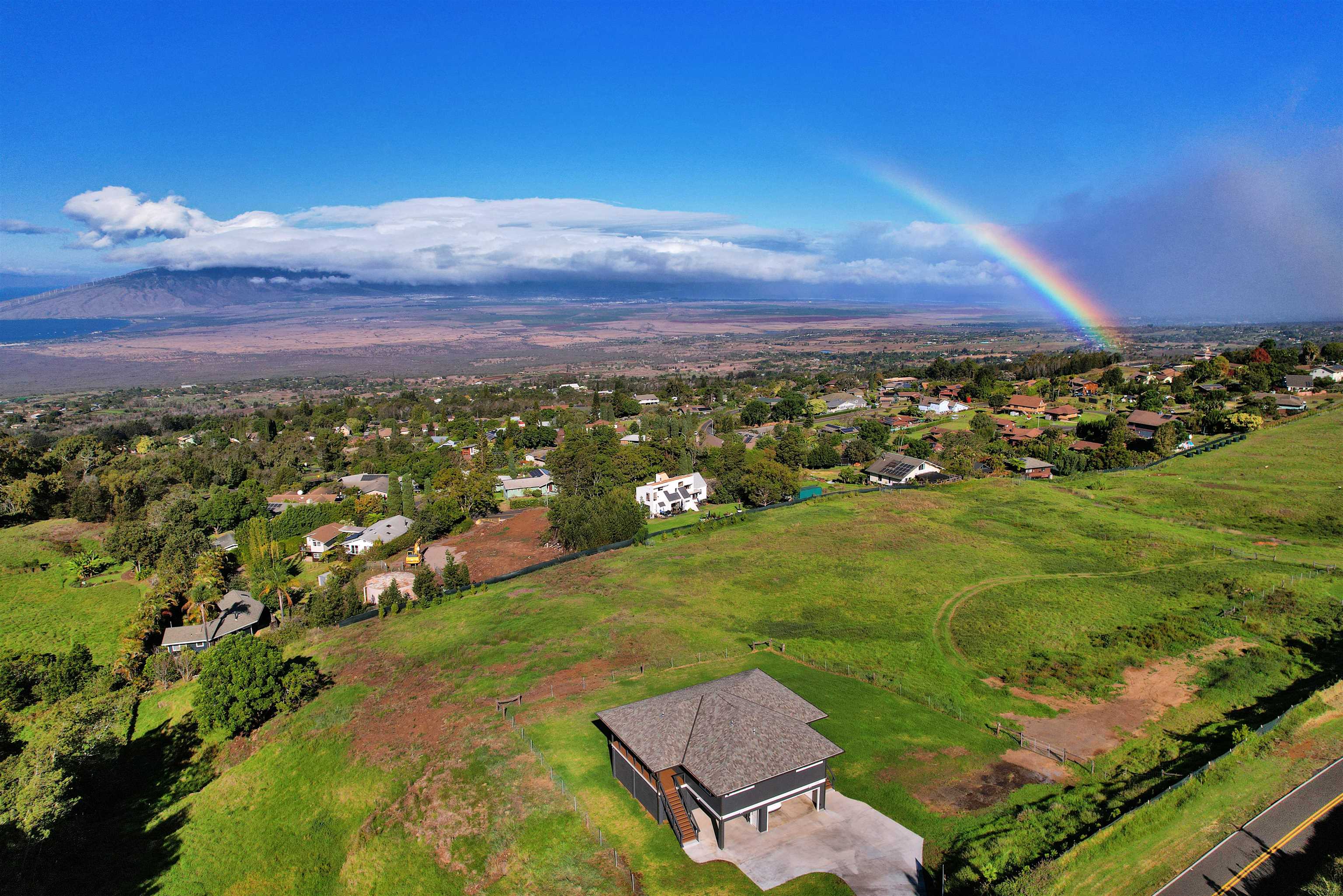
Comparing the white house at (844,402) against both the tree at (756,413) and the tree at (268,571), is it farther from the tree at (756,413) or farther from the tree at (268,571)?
the tree at (268,571)

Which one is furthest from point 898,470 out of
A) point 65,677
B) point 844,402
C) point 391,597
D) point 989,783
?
point 65,677

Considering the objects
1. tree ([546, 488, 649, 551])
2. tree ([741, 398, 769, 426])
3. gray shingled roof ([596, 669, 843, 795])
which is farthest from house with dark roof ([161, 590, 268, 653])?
tree ([741, 398, 769, 426])

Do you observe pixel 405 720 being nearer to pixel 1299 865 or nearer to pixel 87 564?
pixel 1299 865

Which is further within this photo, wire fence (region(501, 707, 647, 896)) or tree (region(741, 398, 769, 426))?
tree (region(741, 398, 769, 426))

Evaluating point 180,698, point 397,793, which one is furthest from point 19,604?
point 397,793

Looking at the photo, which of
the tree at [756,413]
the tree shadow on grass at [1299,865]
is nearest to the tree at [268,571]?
the tree shadow on grass at [1299,865]

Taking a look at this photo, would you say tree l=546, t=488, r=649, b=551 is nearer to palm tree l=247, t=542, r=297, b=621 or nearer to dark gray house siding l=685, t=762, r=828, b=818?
palm tree l=247, t=542, r=297, b=621

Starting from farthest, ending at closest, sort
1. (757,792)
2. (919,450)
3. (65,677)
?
1. (919,450)
2. (65,677)
3. (757,792)
